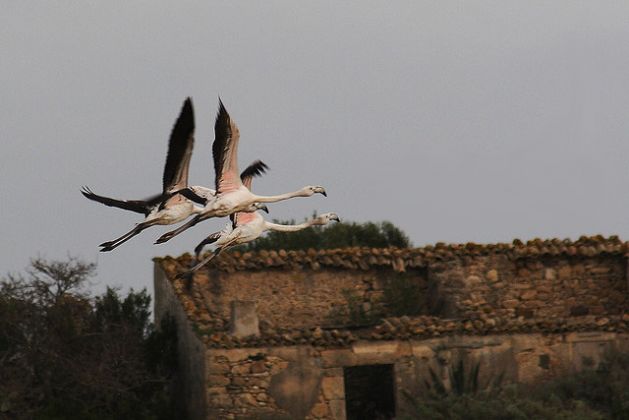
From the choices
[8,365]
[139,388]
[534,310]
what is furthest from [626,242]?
[8,365]

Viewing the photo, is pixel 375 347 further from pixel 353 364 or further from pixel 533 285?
pixel 533 285

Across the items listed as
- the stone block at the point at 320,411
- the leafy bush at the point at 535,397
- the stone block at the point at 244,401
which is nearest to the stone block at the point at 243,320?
the stone block at the point at 244,401

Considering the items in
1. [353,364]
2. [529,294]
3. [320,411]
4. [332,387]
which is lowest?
[320,411]

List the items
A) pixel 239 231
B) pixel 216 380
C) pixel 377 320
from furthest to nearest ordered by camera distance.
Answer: pixel 377 320 < pixel 216 380 < pixel 239 231

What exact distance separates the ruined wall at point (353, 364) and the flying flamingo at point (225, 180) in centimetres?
614

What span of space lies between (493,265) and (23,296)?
7.41 metres

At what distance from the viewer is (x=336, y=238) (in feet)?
114

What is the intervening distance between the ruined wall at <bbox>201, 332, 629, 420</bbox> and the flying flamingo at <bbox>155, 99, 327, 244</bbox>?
20.1 ft

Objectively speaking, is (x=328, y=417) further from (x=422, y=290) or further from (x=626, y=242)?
(x=626, y=242)

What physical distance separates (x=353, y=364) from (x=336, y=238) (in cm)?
1248

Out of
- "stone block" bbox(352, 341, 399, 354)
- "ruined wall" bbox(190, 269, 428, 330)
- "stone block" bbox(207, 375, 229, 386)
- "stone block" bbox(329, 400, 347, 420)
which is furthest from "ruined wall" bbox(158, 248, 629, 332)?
"stone block" bbox(207, 375, 229, 386)

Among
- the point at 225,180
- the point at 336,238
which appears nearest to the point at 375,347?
the point at 225,180

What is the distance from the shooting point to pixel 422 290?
2477 cm

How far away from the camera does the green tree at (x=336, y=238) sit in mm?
33375
